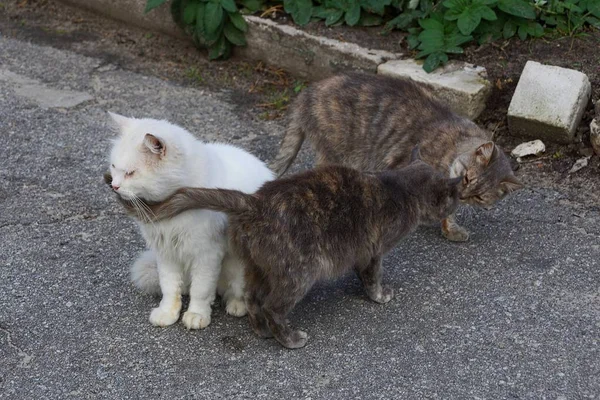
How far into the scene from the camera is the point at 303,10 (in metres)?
6.53

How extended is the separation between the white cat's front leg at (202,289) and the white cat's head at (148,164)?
39cm

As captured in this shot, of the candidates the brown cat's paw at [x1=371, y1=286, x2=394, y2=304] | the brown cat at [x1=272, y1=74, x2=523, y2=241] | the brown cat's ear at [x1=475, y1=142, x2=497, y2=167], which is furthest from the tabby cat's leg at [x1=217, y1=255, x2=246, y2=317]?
the brown cat's ear at [x1=475, y1=142, x2=497, y2=167]

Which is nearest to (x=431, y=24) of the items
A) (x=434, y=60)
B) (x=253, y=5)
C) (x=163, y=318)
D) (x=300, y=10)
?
(x=434, y=60)

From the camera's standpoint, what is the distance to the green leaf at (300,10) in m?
6.50

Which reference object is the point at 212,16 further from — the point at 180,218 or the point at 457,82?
the point at 180,218

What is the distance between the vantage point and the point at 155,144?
11.8ft

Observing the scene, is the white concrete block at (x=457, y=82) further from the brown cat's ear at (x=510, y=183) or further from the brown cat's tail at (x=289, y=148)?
the brown cat's ear at (x=510, y=183)

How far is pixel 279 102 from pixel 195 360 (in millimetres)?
2954

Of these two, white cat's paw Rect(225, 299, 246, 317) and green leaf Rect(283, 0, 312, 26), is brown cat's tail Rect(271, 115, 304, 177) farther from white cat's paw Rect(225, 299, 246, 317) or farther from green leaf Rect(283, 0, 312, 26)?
green leaf Rect(283, 0, 312, 26)

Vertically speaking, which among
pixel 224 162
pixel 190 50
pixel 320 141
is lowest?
pixel 190 50

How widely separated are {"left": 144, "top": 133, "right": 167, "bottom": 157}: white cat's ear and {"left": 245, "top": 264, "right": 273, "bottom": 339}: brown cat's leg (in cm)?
63

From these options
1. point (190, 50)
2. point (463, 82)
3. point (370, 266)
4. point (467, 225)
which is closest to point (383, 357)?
point (370, 266)

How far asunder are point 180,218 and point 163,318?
0.57 m

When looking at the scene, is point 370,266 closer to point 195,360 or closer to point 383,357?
point 383,357
